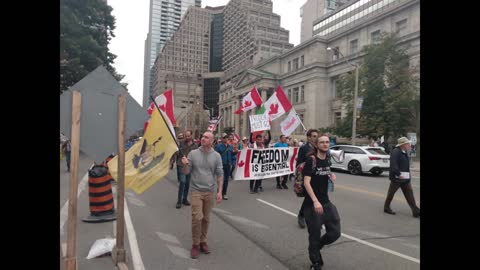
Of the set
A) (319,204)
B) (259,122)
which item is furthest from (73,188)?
(259,122)

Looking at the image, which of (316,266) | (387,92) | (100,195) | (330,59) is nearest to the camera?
(316,266)

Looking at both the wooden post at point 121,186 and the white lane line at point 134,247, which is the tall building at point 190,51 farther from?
the wooden post at point 121,186

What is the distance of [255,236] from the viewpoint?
5445 millimetres

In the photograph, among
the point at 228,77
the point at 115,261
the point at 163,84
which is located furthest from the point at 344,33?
the point at 163,84

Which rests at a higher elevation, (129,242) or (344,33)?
(344,33)

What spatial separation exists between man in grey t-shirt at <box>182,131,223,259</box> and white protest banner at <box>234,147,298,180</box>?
15.1 feet

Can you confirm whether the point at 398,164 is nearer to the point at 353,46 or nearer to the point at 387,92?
the point at 387,92

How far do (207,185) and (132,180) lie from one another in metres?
1.04

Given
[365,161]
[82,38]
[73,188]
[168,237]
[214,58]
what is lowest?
[168,237]

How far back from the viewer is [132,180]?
446 cm

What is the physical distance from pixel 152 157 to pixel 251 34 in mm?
117230

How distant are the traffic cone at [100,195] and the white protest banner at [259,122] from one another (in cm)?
610

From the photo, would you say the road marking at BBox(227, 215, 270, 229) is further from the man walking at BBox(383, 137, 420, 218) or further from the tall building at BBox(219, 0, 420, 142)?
the tall building at BBox(219, 0, 420, 142)
